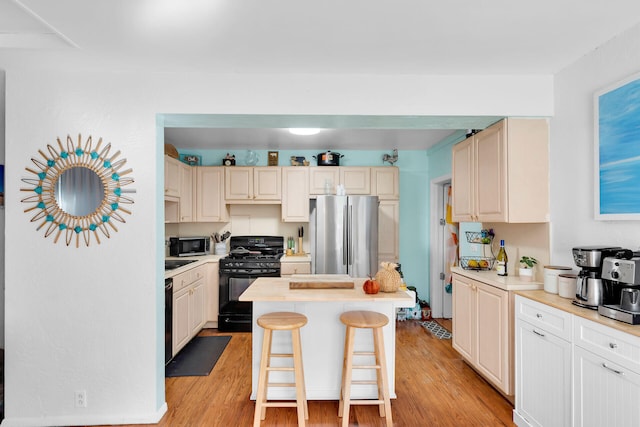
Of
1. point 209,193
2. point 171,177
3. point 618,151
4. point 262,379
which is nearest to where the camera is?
point 618,151

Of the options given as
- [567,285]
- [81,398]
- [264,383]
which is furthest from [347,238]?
[81,398]

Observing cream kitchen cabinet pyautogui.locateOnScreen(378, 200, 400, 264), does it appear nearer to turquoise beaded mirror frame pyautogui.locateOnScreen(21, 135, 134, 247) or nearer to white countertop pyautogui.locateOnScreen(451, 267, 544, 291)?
white countertop pyautogui.locateOnScreen(451, 267, 544, 291)

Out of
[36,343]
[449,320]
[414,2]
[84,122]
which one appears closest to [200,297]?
[36,343]

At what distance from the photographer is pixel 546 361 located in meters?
2.02

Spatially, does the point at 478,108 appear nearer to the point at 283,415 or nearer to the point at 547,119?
the point at 547,119

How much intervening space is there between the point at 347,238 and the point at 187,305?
6.59 ft

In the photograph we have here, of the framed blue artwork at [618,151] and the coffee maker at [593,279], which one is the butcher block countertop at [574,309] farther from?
the framed blue artwork at [618,151]

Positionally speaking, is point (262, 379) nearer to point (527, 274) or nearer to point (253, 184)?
point (527, 274)

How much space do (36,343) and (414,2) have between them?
10.2 ft

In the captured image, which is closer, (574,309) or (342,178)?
(574,309)

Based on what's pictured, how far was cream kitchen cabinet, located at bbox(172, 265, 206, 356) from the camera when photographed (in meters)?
3.38

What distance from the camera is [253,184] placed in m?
4.59

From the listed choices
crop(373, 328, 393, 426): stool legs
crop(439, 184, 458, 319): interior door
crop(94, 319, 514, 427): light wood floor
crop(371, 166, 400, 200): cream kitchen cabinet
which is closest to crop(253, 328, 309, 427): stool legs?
crop(94, 319, 514, 427): light wood floor

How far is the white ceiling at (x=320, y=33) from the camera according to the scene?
1622 millimetres
